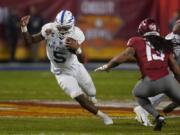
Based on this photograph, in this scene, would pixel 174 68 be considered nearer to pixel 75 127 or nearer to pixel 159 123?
pixel 159 123

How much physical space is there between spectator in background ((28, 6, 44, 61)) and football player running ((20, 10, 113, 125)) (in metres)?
12.4

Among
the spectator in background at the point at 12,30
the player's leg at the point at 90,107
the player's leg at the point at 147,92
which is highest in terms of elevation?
the player's leg at the point at 147,92

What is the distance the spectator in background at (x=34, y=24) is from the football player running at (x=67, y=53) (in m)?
12.4

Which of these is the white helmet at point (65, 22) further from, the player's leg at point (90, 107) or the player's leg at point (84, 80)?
the player's leg at point (90, 107)

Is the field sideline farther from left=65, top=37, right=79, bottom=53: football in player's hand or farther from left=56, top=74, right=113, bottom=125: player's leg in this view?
left=65, top=37, right=79, bottom=53: football in player's hand

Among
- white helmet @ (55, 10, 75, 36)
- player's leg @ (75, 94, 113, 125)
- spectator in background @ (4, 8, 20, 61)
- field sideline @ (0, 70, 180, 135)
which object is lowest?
spectator in background @ (4, 8, 20, 61)

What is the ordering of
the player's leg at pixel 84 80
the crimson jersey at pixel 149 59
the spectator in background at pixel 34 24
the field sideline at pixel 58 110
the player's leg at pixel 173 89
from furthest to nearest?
the spectator in background at pixel 34 24 < the player's leg at pixel 84 80 < the field sideline at pixel 58 110 < the crimson jersey at pixel 149 59 < the player's leg at pixel 173 89

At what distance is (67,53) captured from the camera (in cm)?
1112

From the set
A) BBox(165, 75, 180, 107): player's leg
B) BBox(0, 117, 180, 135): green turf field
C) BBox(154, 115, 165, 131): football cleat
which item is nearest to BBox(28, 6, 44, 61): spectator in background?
BBox(0, 117, 180, 135): green turf field

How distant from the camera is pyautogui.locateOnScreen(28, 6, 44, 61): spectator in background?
77.9 feet

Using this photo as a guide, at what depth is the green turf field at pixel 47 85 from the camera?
50.9 feet

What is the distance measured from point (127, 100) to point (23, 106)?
7.28 feet

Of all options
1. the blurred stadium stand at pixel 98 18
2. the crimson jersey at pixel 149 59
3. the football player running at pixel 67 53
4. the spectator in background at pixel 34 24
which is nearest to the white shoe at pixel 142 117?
the football player running at pixel 67 53

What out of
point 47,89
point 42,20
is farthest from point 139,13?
point 47,89
